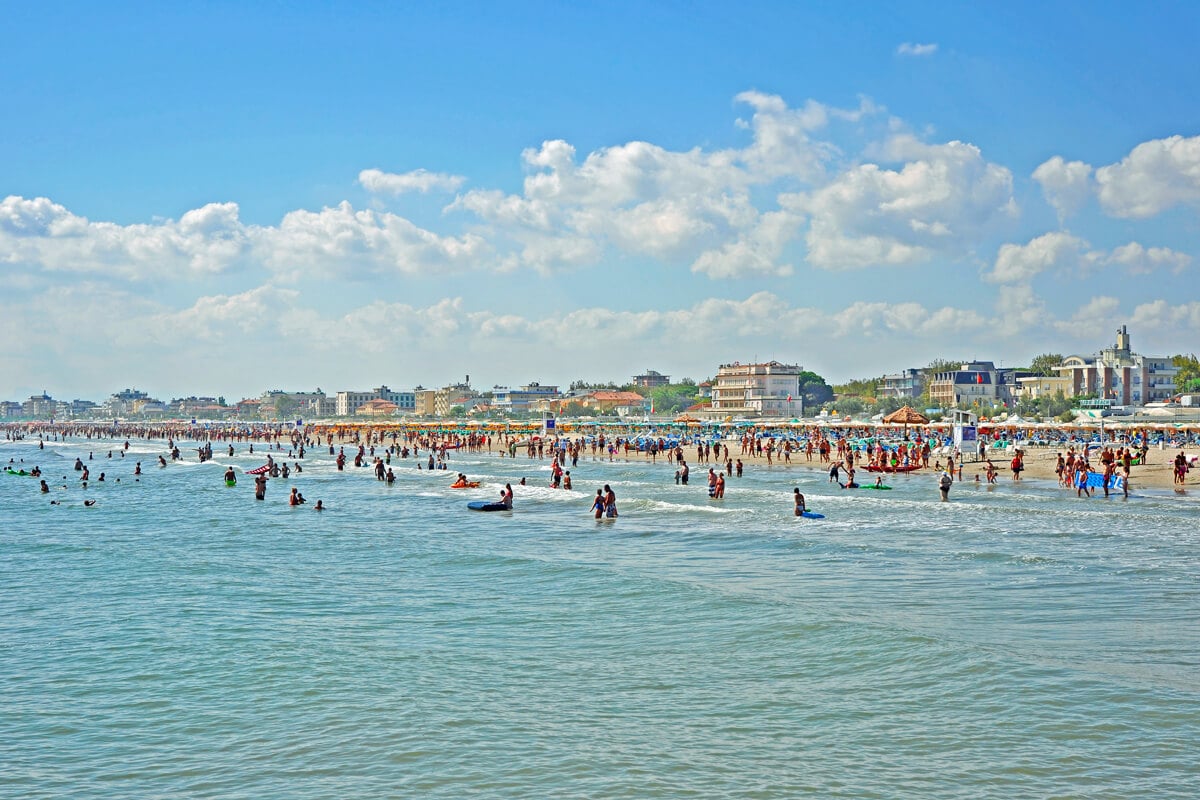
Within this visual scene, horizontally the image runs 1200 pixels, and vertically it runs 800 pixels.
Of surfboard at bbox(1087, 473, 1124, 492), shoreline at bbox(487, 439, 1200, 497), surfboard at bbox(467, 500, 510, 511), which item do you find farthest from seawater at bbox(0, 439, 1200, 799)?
shoreline at bbox(487, 439, 1200, 497)

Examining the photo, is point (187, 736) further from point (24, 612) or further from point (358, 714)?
point (24, 612)

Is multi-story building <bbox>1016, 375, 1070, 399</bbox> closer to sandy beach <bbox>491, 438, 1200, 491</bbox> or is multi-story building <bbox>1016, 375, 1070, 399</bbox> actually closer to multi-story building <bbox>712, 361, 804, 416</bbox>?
multi-story building <bbox>712, 361, 804, 416</bbox>

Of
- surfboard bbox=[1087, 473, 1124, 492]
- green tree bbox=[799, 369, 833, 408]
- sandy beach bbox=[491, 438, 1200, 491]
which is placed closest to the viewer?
surfboard bbox=[1087, 473, 1124, 492]

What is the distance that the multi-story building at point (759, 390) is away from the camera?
13975 centimetres

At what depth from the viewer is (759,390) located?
144000 millimetres

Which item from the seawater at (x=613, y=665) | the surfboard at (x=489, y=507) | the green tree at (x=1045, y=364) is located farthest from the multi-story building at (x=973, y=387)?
the seawater at (x=613, y=665)

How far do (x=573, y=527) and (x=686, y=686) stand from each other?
56.8 ft

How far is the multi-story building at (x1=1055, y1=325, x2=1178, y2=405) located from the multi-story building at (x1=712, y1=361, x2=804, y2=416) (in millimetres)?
35945

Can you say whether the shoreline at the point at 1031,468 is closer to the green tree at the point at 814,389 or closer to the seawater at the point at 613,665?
the seawater at the point at 613,665

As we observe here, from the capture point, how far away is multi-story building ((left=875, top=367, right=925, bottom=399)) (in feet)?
500

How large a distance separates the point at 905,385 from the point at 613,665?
488 feet

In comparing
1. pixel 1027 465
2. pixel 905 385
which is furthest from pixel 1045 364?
pixel 1027 465

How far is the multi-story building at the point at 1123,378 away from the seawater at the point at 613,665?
101251 millimetres

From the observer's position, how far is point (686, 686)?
12141mm
